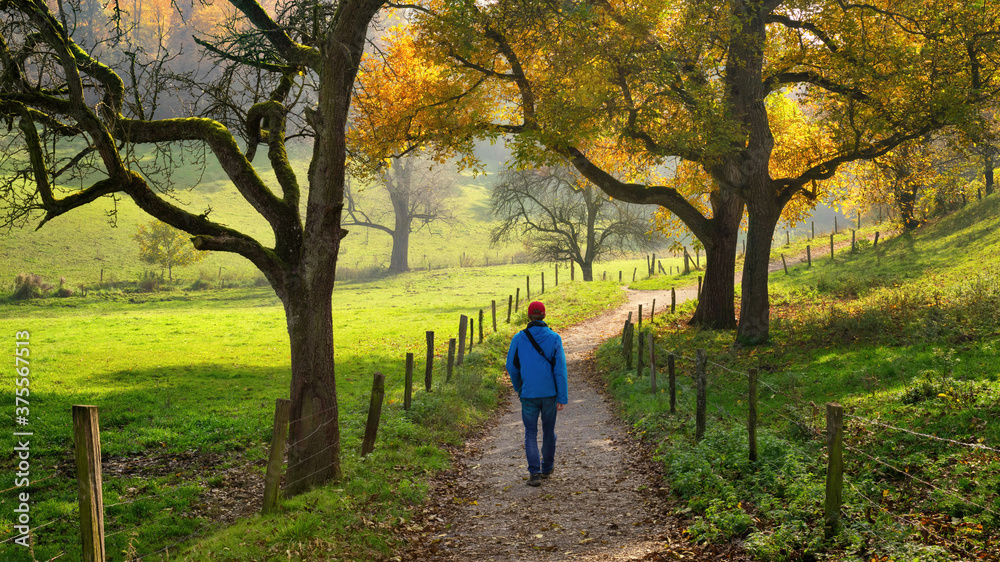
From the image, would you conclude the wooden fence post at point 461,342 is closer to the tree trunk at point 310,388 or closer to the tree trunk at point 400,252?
the tree trunk at point 310,388

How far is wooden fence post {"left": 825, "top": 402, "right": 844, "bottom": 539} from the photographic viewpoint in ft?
17.3

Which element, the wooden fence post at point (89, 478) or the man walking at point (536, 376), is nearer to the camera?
the wooden fence post at point (89, 478)

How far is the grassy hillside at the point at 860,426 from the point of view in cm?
518

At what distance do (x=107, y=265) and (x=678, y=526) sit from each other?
51204 mm

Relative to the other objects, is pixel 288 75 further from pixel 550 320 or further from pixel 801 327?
pixel 550 320

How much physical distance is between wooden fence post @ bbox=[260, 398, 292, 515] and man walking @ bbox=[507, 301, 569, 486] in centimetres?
289

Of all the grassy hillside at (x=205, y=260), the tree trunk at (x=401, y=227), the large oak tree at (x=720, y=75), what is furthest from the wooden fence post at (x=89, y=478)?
the tree trunk at (x=401, y=227)

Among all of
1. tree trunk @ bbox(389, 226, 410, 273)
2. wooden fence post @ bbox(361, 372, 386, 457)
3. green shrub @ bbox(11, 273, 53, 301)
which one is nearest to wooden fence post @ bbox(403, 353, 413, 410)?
wooden fence post @ bbox(361, 372, 386, 457)

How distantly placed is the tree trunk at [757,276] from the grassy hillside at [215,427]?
6780 mm

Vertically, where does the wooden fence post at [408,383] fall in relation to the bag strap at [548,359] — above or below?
below

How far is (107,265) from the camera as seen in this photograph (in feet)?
151

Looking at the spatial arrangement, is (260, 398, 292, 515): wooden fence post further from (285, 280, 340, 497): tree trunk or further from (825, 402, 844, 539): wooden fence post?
(825, 402, 844, 539): wooden fence post

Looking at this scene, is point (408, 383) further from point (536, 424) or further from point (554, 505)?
point (554, 505)

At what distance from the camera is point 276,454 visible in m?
6.31
